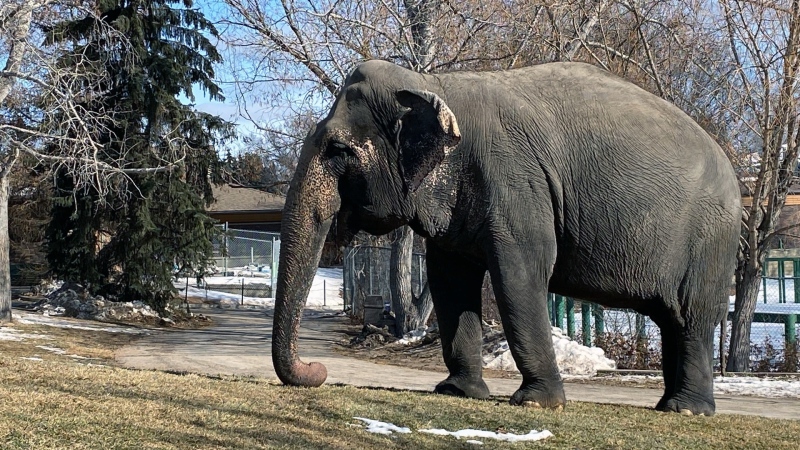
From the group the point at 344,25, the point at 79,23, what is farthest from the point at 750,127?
the point at 79,23

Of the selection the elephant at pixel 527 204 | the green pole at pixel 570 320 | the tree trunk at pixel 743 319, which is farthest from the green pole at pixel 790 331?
the elephant at pixel 527 204

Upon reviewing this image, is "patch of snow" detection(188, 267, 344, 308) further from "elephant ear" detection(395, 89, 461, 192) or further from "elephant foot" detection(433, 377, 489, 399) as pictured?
"elephant ear" detection(395, 89, 461, 192)

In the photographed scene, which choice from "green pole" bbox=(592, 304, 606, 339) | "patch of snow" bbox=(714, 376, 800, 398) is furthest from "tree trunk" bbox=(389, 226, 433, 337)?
"patch of snow" bbox=(714, 376, 800, 398)

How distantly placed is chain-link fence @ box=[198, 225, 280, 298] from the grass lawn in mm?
27058

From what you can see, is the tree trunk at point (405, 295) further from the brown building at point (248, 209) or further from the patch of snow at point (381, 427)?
the brown building at point (248, 209)

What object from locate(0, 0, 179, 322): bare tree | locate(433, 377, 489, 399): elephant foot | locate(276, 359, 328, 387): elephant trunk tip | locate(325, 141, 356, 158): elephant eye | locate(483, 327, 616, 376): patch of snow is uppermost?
locate(0, 0, 179, 322): bare tree

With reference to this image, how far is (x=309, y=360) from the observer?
16.7 meters

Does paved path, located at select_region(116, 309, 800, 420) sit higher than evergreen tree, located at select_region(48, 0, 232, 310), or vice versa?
evergreen tree, located at select_region(48, 0, 232, 310)

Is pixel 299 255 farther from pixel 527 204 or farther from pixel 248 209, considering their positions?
pixel 248 209

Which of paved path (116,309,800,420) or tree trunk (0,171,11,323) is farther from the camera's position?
tree trunk (0,171,11,323)

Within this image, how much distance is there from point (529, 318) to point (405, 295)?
1312 cm

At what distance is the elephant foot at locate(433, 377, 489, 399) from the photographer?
8.58m

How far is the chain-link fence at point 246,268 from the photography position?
37781 millimetres

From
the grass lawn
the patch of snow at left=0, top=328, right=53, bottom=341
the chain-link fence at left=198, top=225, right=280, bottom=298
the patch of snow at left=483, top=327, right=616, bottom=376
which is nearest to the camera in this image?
the grass lawn
